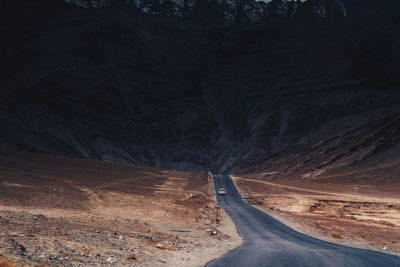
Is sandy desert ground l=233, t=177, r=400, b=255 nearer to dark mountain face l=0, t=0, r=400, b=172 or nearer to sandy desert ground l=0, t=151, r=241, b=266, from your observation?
sandy desert ground l=0, t=151, r=241, b=266

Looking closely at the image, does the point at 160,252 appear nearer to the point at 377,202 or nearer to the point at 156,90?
the point at 377,202

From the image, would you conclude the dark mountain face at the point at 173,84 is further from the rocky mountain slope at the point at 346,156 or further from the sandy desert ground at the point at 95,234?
the sandy desert ground at the point at 95,234

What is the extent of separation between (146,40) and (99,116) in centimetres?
4360

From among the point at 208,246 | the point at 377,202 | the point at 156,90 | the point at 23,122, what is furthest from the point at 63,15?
the point at 208,246

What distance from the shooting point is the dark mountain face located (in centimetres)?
13862

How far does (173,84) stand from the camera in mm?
166500

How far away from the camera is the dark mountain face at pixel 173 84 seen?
138625 millimetres

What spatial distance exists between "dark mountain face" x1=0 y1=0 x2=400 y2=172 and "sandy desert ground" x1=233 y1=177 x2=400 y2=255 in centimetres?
6292

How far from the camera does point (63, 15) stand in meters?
178

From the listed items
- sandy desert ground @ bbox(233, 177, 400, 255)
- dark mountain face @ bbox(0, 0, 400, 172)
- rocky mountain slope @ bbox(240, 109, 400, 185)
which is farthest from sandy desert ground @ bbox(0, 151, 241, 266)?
dark mountain face @ bbox(0, 0, 400, 172)

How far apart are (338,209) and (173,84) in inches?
4804

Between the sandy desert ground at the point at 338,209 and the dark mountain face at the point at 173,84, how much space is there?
62920 millimetres

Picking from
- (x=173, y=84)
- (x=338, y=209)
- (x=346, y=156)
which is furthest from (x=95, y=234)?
(x=173, y=84)

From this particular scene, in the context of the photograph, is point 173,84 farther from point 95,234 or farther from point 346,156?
point 95,234
